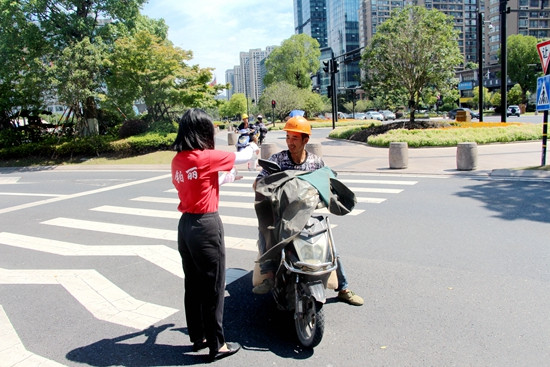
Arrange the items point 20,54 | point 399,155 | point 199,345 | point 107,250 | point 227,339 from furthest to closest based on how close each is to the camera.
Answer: point 20,54, point 399,155, point 107,250, point 227,339, point 199,345

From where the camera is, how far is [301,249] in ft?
11.4

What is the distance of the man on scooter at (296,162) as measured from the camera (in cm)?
394

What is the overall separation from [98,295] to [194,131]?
8.51 ft

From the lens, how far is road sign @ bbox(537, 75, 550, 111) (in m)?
11.1

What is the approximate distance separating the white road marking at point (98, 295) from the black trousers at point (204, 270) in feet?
2.95

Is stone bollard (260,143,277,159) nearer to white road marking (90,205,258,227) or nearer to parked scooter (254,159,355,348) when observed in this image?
white road marking (90,205,258,227)

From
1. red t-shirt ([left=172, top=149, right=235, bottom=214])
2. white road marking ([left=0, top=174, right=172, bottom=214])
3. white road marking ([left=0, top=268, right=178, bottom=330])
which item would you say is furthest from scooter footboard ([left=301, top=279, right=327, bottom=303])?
white road marking ([left=0, top=174, right=172, bottom=214])

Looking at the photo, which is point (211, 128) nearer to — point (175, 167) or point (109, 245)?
point (175, 167)

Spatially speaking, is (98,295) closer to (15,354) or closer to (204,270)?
(15,354)

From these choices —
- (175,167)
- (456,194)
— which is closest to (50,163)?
(456,194)

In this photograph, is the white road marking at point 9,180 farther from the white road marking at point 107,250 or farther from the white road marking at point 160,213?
the white road marking at point 107,250

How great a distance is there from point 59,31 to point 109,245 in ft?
63.1

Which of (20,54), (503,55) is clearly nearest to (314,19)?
(503,55)

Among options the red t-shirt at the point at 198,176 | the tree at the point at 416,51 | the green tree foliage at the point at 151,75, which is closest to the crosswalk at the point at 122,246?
the red t-shirt at the point at 198,176
